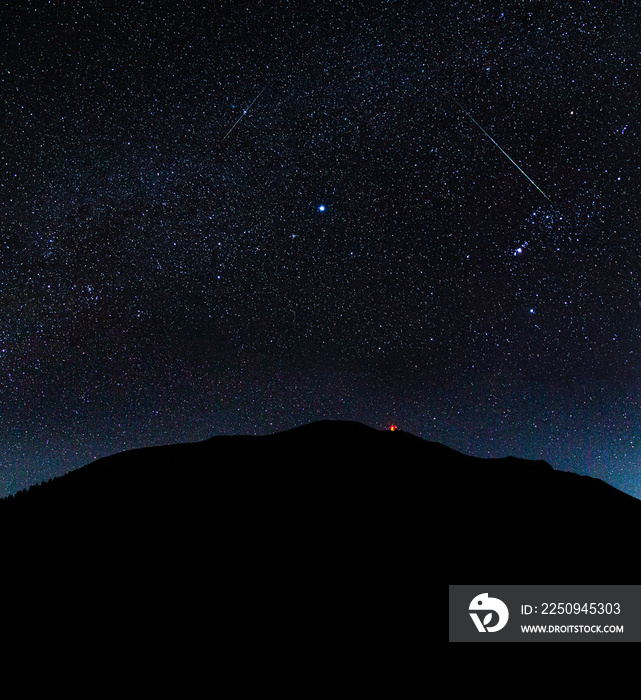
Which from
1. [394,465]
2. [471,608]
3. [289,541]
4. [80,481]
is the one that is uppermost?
[394,465]

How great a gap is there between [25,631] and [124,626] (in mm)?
1887

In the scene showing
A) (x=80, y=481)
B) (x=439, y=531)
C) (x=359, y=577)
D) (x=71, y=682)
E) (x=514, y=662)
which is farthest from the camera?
(x=80, y=481)

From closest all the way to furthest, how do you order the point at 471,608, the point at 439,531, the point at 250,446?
1. the point at 471,608
2. the point at 439,531
3. the point at 250,446

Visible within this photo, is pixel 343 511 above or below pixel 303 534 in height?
above

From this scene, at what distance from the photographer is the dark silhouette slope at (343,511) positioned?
1157 cm

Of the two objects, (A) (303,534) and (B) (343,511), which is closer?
(A) (303,534)

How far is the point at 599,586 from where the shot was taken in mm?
10953

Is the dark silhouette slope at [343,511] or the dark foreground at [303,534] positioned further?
the dark silhouette slope at [343,511]

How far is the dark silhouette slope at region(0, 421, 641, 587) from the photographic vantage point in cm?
1157

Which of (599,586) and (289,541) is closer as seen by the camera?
(599,586)

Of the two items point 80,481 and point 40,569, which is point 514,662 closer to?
point 40,569

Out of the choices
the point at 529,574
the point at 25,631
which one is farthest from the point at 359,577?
the point at 25,631

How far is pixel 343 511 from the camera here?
13906mm

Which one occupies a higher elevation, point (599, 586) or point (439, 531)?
point (439, 531)
